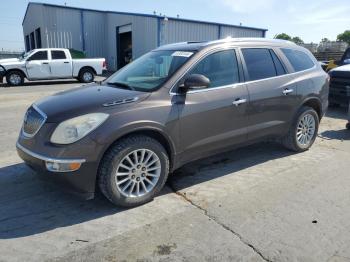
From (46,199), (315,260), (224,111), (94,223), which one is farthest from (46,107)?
(315,260)

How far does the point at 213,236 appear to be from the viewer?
3.33m

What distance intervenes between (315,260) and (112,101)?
246 centimetres

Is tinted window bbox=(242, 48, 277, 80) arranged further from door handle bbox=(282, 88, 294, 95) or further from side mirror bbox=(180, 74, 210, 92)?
side mirror bbox=(180, 74, 210, 92)

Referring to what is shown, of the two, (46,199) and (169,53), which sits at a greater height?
(169,53)

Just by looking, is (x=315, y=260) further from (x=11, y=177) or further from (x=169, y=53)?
(x=11, y=177)

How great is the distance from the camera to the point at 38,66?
56.6ft

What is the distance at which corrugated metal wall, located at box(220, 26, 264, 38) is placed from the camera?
26500mm

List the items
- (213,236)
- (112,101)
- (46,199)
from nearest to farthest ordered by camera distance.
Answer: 1. (213,236)
2. (112,101)
3. (46,199)

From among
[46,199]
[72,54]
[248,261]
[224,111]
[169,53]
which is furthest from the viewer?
[72,54]

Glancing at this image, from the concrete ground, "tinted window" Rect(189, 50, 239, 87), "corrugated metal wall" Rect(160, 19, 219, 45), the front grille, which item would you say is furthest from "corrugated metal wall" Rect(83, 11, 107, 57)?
the front grille

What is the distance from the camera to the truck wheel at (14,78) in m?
17.0

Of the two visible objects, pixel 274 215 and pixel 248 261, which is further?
pixel 274 215

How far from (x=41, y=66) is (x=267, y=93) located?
584 inches

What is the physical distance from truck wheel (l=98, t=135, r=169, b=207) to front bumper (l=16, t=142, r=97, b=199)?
0.13m
